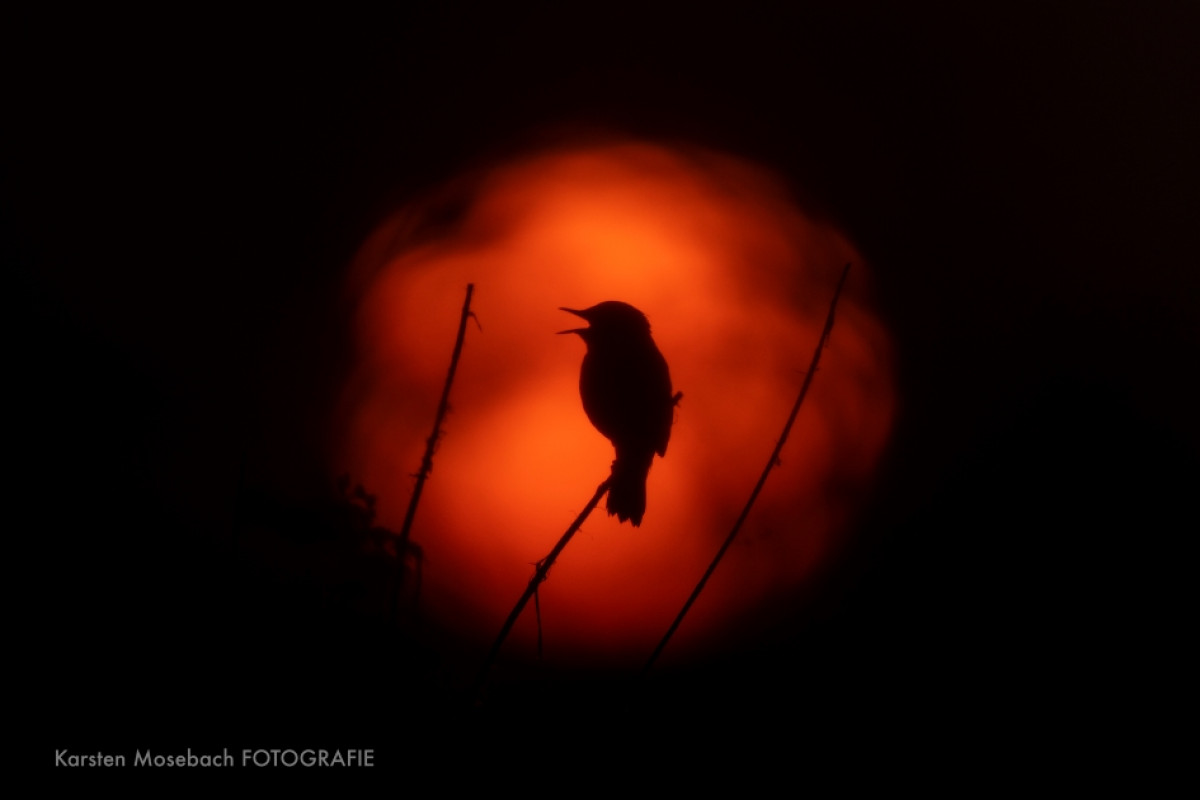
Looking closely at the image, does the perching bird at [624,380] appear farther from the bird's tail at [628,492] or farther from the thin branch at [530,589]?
the thin branch at [530,589]

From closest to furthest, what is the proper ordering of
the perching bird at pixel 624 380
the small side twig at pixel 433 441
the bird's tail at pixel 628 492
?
the small side twig at pixel 433 441 → the bird's tail at pixel 628 492 → the perching bird at pixel 624 380

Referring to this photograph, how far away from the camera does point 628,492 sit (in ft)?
11.5

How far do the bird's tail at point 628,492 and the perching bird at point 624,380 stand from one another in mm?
150

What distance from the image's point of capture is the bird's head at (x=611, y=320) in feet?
12.7

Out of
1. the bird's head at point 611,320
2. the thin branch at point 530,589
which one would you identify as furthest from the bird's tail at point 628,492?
the thin branch at point 530,589

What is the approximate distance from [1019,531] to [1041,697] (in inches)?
50.2

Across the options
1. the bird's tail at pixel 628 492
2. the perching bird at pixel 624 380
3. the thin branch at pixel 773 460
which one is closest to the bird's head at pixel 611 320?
the perching bird at pixel 624 380

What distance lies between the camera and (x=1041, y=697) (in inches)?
156

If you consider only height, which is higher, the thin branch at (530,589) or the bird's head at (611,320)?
the bird's head at (611,320)

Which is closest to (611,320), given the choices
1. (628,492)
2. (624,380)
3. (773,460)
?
(624,380)

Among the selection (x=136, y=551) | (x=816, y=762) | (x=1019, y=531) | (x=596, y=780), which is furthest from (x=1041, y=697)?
(x=136, y=551)

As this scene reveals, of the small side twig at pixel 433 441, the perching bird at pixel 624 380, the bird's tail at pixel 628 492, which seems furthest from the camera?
the perching bird at pixel 624 380

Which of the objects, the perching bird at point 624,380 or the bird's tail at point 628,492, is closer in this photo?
the bird's tail at point 628,492

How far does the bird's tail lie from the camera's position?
347 cm
